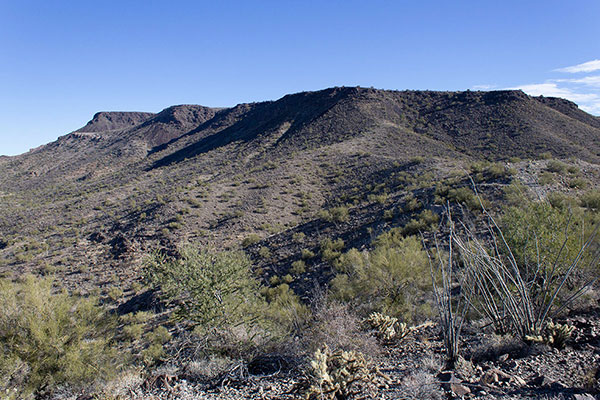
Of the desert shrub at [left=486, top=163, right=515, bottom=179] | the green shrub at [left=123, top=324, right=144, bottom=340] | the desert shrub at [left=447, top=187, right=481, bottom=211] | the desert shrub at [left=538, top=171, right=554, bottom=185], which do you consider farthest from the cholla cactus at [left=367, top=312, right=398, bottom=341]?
the desert shrub at [left=486, top=163, right=515, bottom=179]

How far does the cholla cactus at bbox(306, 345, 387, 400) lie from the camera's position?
4.60 meters

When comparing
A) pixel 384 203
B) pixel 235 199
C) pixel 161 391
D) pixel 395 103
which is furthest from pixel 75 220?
pixel 395 103

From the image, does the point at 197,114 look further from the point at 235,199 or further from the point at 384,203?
the point at 384,203

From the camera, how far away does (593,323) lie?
5855 millimetres

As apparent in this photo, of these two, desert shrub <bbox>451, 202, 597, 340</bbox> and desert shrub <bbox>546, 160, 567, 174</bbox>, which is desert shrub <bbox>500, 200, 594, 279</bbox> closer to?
desert shrub <bbox>451, 202, 597, 340</bbox>

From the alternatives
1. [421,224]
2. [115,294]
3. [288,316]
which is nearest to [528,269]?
[288,316]

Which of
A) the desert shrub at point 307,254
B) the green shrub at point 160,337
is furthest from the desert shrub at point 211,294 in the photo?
the desert shrub at point 307,254

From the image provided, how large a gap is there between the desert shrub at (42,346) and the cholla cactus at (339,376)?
17.4 ft

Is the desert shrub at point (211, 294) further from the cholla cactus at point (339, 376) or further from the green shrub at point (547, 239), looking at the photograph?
the green shrub at point (547, 239)

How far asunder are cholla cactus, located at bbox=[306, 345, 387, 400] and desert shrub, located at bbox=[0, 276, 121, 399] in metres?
5.30

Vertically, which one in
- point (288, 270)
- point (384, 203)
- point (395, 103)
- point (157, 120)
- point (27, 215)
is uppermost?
point (157, 120)

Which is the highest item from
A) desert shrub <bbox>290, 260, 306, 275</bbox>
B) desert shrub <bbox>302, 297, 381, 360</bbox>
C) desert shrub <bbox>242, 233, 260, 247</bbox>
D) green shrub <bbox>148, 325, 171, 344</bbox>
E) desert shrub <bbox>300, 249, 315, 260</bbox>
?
desert shrub <bbox>302, 297, 381, 360</bbox>

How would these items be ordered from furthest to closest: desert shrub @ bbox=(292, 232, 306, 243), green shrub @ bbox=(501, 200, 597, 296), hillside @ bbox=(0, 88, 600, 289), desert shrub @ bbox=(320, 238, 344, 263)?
hillside @ bbox=(0, 88, 600, 289) < desert shrub @ bbox=(292, 232, 306, 243) < desert shrub @ bbox=(320, 238, 344, 263) < green shrub @ bbox=(501, 200, 597, 296)

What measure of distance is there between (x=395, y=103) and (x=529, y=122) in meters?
21.7
